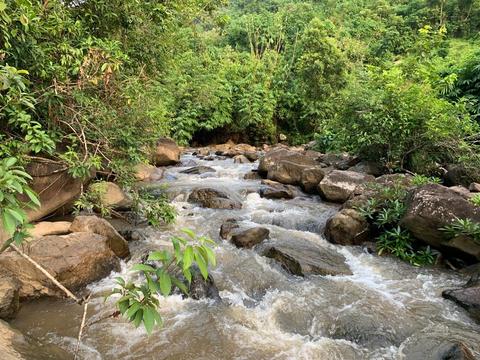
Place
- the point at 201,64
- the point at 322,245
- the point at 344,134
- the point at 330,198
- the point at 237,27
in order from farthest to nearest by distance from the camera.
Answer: the point at 237,27 < the point at 201,64 < the point at 344,134 < the point at 330,198 < the point at 322,245

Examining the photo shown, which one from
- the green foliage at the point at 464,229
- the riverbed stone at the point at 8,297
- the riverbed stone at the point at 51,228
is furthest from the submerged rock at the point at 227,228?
the green foliage at the point at 464,229

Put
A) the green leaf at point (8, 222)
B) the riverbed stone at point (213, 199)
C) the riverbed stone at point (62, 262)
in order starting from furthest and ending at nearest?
1. the riverbed stone at point (213, 199)
2. the riverbed stone at point (62, 262)
3. the green leaf at point (8, 222)

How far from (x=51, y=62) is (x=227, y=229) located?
162 inches

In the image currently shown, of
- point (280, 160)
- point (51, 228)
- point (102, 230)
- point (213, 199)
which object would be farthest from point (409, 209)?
point (51, 228)

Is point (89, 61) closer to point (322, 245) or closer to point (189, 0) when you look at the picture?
point (189, 0)

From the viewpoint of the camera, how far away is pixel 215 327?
14.7ft

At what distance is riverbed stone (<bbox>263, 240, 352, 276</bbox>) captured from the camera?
5.91 m

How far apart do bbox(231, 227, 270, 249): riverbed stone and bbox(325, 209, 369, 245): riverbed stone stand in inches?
51.8

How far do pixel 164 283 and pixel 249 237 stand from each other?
17.4 feet

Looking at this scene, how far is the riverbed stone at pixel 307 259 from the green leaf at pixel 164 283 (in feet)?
14.9

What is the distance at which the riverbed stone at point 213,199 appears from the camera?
9109mm

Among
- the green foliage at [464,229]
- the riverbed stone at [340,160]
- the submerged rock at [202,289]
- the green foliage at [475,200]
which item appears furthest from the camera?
the riverbed stone at [340,160]

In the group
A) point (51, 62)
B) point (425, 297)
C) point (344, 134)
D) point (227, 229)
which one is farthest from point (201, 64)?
point (425, 297)

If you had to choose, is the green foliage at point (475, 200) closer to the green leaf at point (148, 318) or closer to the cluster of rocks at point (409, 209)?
the cluster of rocks at point (409, 209)
